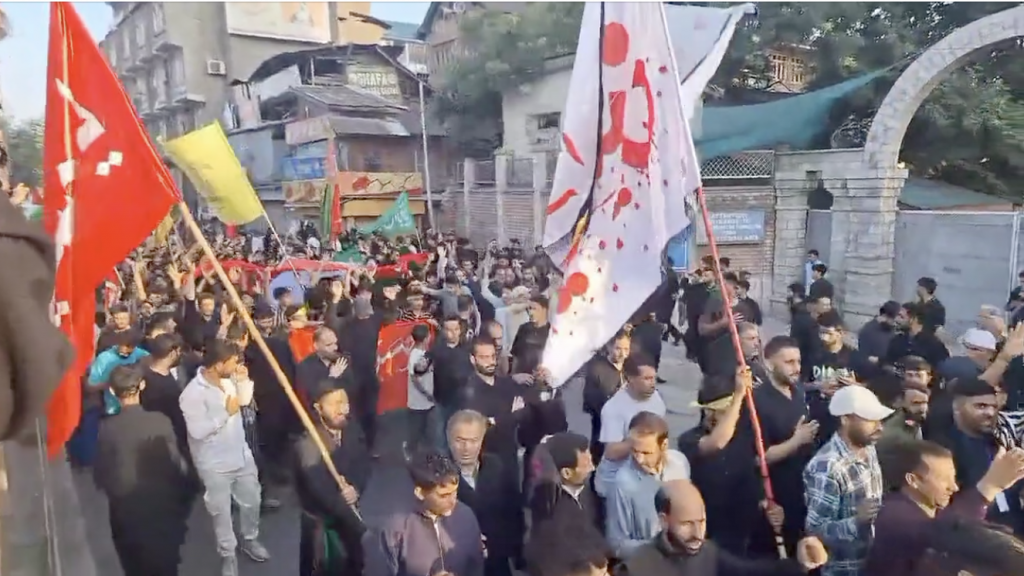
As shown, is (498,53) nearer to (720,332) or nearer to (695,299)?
(695,299)

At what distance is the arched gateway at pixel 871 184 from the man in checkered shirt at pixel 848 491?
769 centimetres

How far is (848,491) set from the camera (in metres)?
2.73

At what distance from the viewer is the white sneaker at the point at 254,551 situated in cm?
450

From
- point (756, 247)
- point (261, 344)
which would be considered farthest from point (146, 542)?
point (756, 247)

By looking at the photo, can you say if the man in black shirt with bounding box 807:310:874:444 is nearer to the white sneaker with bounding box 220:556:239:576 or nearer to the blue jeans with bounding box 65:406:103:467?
the white sneaker with bounding box 220:556:239:576

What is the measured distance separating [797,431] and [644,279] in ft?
3.02

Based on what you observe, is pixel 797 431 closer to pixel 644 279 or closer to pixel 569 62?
pixel 644 279

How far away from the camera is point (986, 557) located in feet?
6.57

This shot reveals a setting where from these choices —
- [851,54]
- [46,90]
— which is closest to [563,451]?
[46,90]

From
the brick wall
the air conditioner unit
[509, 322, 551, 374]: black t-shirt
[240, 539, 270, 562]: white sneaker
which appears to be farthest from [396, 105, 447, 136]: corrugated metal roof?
[240, 539, 270, 562]: white sneaker

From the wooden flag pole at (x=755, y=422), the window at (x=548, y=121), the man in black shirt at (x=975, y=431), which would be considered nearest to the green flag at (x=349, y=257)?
the window at (x=548, y=121)

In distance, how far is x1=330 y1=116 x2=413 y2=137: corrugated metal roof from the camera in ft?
62.1

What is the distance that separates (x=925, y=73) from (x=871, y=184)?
56.1 inches

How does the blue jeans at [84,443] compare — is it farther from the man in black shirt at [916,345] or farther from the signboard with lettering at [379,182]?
the signboard with lettering at [379,182]
